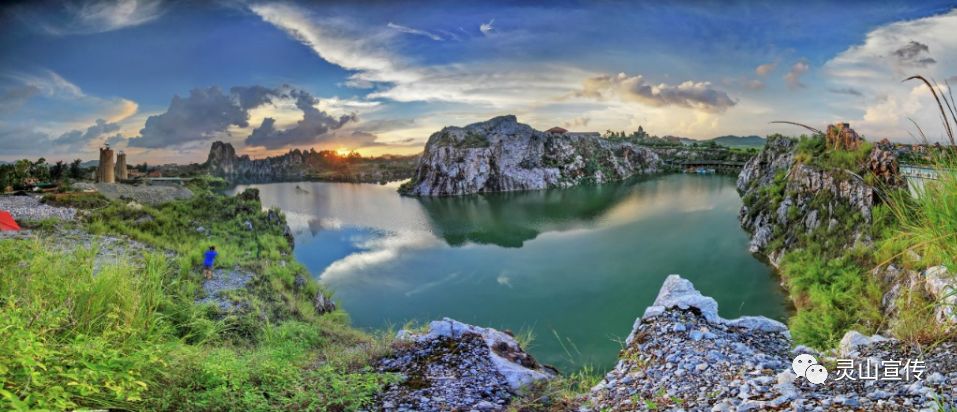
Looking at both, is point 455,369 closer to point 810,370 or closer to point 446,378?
point 446,378

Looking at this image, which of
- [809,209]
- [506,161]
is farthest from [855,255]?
[506,161]

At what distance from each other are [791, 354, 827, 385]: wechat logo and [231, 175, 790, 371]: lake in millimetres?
8971

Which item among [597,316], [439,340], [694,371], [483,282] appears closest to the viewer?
[694,371]

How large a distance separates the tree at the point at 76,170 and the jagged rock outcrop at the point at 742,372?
33.4 m

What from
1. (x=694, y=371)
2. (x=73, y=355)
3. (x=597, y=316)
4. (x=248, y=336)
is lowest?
(x=597, y=316)

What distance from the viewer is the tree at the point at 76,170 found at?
25953 millimetres

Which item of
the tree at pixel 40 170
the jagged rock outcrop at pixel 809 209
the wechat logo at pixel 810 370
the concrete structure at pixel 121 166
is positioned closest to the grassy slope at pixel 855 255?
the jagged rock outcrop at pixel 809 209

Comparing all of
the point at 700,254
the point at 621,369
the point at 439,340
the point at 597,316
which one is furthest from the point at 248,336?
the point at 700,254

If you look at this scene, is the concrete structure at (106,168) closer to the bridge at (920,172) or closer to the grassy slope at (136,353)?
the grassy slope at (136,353)

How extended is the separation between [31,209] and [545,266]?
23.4 metres

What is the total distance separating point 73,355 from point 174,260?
460 inches

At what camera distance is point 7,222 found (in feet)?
45.6

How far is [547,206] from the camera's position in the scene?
53.0m

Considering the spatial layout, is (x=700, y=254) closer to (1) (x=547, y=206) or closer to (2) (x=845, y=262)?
(2) (x=845, y=262)
